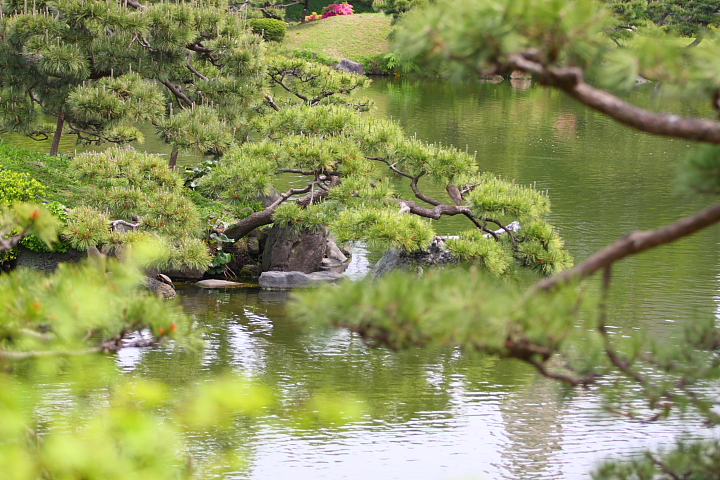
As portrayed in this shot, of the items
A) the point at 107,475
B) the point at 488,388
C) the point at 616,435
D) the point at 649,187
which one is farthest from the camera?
the point at 649,187

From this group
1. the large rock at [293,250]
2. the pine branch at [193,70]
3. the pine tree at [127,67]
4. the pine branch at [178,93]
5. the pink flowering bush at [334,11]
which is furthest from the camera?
the pink flowering bush at [334,11]

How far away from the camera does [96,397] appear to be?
18.7 ft

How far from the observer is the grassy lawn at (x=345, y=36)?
1225 inches

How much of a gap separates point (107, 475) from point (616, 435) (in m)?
4.12

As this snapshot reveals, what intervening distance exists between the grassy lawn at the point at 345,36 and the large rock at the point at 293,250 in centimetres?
2236

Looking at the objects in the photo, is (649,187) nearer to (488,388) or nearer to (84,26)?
(488,388)

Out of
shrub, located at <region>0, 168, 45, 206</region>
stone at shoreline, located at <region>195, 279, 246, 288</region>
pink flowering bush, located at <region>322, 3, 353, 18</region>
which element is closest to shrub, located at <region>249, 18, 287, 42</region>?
pink flowering bush, located at <region>322, 3, 353, 18</region>

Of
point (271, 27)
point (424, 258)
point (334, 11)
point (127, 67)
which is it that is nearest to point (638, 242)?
point (424, 258)

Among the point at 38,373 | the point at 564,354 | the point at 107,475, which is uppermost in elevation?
the point at 564,354

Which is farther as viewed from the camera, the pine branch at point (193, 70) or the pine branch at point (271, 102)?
the pine branch at point (271, 102)

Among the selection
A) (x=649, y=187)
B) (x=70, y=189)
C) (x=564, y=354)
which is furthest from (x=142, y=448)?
(x=649, y=187)

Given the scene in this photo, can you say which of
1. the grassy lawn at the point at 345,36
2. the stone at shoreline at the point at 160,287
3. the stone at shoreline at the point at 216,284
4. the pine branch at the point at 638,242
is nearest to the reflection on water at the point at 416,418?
the stone at shoreline at the point at 160,287

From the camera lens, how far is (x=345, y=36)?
3228 centimetres

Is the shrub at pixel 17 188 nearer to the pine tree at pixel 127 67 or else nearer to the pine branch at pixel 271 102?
the pine tree at pixel 127 67
